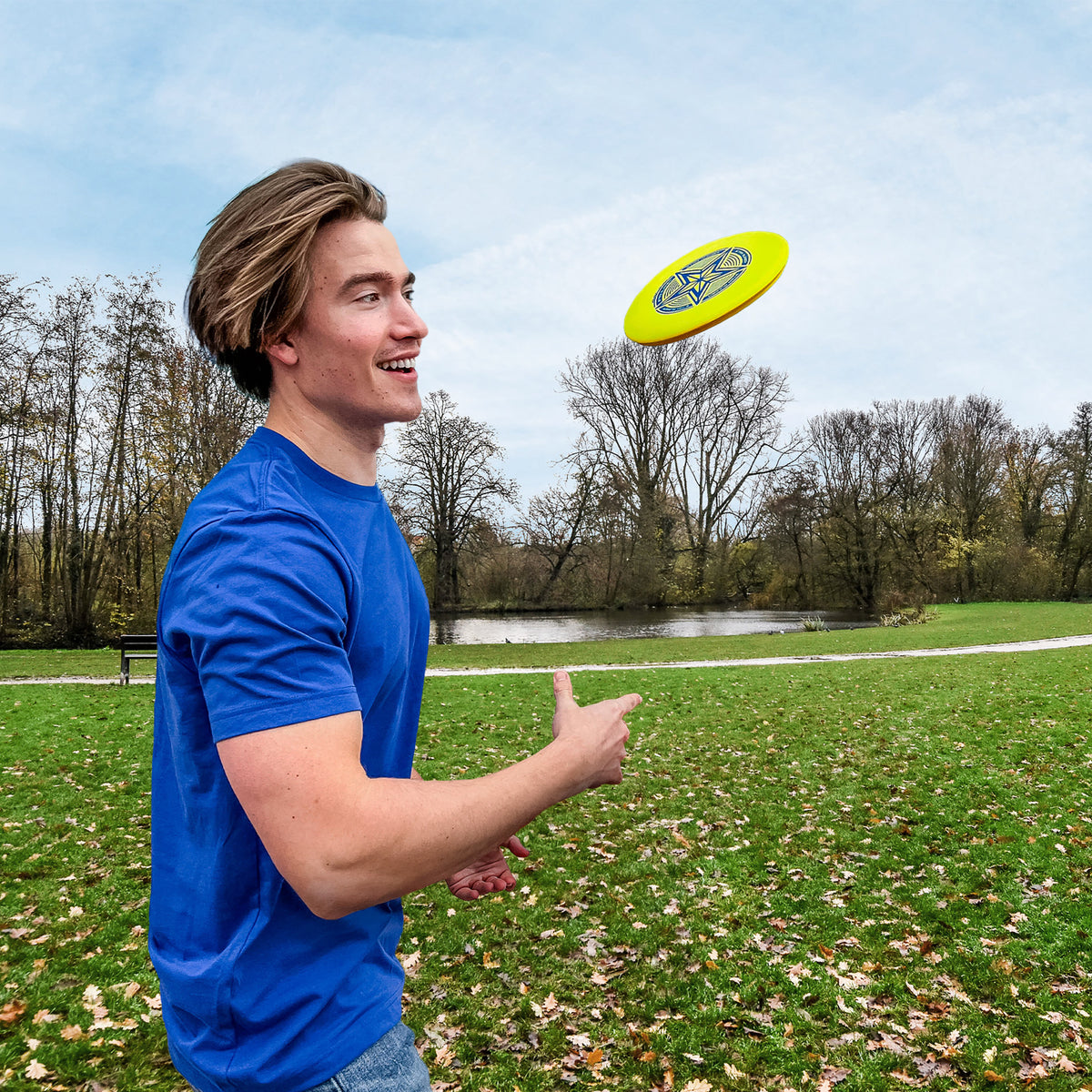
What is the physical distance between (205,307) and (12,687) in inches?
666

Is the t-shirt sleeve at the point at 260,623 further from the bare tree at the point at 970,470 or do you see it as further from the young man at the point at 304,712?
the bare tree at the point at 970,470

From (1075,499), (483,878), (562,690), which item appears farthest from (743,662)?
(1075,499)

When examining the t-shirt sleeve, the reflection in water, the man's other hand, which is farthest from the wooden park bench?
the t-shirt sleeve

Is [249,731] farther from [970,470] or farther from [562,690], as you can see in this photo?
[970,470]

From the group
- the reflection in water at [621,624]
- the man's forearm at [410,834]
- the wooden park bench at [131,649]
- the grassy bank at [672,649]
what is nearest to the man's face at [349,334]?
the man's forearm at [410,834]

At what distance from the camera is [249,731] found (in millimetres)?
902

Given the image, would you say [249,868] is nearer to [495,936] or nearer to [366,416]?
[366,416]

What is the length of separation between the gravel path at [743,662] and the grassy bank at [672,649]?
0.61 meters

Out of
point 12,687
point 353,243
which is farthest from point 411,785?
point 12,687

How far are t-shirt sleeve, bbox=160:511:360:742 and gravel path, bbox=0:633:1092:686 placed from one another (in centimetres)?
1446

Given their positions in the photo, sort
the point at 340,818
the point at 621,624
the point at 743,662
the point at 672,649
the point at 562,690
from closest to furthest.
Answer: the point at 340,818, the point at 562,690, the point at 743,662, the point at 672,649, the point at 621,624

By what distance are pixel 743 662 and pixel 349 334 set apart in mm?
20029

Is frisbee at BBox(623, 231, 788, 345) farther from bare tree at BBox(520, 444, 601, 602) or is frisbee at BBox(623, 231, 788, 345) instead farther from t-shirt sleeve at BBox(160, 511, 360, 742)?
bare tree at BBox(520, 444, 601, 602)

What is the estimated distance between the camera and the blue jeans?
42.9 inches
